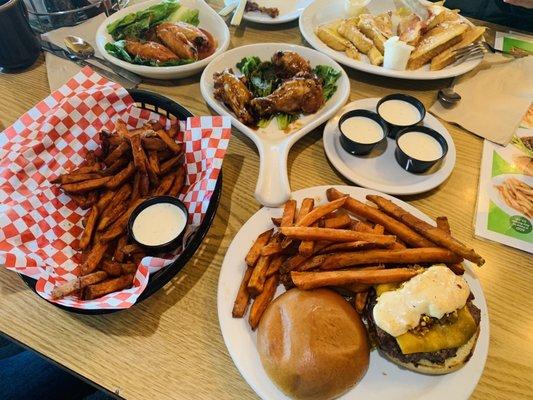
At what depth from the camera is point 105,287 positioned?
1300 mm

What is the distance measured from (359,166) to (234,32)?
4.67 ft

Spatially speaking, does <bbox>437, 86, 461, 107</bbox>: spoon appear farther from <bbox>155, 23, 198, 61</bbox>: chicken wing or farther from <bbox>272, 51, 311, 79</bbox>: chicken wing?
<bbox>155, 23, 198, 61</bbox>: chicken wing

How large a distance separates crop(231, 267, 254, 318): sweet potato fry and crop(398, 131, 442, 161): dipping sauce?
3.03 ft

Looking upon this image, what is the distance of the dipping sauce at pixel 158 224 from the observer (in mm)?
1423

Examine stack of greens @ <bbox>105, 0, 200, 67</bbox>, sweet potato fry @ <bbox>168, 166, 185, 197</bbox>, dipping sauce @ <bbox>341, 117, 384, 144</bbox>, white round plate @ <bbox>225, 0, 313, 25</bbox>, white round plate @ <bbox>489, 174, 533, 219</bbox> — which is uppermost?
stack of greens @ <bbox>105, 0, 200, 67</bbox>

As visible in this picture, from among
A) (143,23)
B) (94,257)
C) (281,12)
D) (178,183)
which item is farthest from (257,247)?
(281,12)

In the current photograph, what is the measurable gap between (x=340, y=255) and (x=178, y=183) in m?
0.73

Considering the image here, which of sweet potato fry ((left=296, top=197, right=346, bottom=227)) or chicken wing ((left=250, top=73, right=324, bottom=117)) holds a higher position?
chicken wing ((left=250, top=73, right=324, bottom=117))

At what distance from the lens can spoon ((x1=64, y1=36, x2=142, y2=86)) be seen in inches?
87.9

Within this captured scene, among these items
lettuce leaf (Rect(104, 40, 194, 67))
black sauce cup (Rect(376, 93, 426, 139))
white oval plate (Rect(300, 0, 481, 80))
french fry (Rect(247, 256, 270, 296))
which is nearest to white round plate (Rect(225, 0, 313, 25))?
white oval plate (Rect(300, 0, 481, 80))

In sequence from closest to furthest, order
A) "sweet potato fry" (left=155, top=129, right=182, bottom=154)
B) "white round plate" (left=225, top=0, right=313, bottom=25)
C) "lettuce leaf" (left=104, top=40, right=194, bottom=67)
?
"sweet potato fry" (left=155, top=129, right=182, bottom=154)
"lettuce leaf" (left=104, top=40, right=194, bottom=67)
"white round plate" (left=225, top=0, right=313, bottom=25)

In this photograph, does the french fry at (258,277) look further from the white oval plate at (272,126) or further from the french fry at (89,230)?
the french fry at (89,230)

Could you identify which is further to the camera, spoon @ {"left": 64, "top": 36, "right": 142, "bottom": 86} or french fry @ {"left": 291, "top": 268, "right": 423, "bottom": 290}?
spoon @ {"left": 64, "top": 36, "right": 142, "bottom": 86}

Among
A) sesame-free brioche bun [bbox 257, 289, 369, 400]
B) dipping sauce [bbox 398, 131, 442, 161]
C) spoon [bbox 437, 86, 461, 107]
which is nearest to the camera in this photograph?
sesame-free brioche bun [bbox 257, 289, 369, 400]
